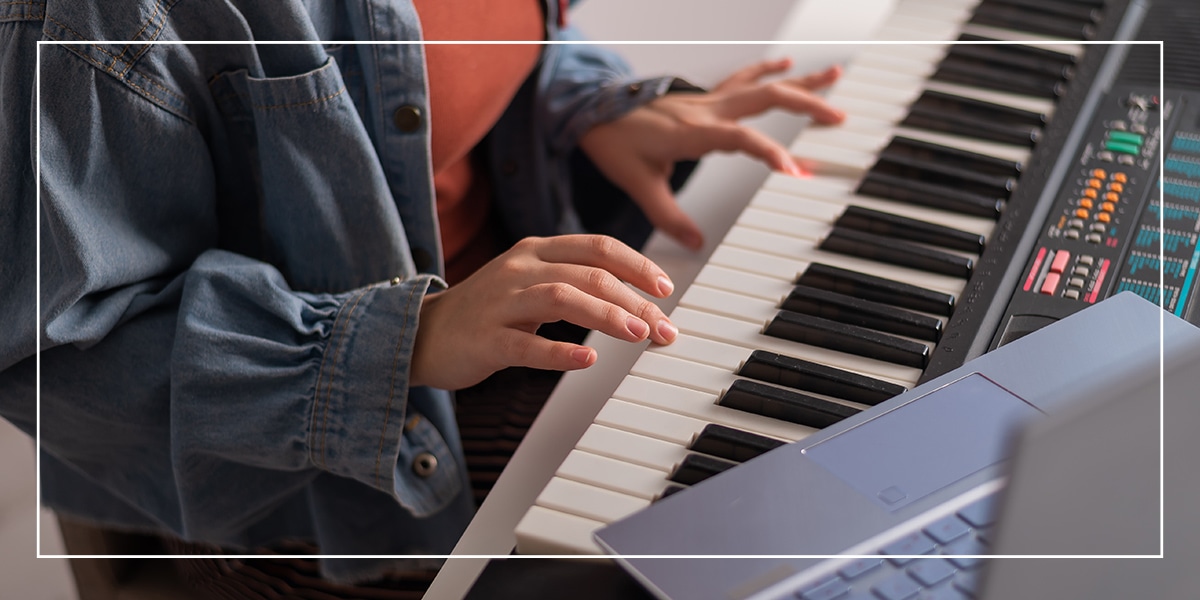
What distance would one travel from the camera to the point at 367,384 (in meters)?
0.82

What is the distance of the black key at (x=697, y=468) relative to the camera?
2.27 feet

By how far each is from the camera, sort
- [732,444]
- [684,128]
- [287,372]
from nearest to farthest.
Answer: [732,444]
[287,372]
[684,128]

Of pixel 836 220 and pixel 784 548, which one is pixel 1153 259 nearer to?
pixel 836 220

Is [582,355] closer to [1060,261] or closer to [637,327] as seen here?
[637,327]

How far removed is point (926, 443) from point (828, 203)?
332 mm

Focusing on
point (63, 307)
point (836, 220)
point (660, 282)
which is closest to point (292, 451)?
point (63, 307)

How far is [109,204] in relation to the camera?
79 cm

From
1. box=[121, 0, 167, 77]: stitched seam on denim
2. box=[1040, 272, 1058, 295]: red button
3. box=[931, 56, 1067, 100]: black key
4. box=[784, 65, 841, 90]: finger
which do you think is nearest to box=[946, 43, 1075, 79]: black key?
box=[931, 56, 1067, 100]: black key

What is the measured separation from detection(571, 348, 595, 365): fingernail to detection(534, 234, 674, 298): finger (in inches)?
3.1

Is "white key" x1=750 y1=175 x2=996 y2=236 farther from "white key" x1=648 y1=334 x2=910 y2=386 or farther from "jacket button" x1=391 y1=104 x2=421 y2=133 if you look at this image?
"jacket button" x1=391 y1=104 x2=421 y2=133

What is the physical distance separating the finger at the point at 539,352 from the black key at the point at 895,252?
0.28 metres

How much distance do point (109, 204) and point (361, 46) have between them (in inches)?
9.2

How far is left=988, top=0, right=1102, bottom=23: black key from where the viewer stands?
3.83 feet

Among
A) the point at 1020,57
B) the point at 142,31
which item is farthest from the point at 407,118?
the point at 1020,57
